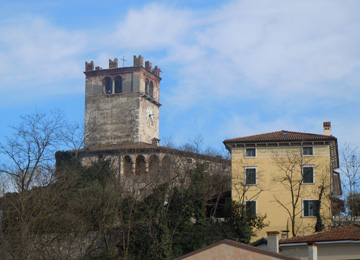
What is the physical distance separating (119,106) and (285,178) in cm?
3280

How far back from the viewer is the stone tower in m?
75.7

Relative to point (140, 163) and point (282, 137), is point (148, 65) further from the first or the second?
point (282, 137)

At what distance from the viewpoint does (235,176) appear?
161 feet

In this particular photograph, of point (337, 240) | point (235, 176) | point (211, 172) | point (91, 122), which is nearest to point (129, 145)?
point (91, 122)

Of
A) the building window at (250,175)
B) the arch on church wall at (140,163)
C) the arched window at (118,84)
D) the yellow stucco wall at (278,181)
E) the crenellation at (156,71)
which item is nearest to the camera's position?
the yellow stucco wall at (278,181)

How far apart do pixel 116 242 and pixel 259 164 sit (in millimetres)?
12024

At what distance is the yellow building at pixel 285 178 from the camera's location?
46969 mm

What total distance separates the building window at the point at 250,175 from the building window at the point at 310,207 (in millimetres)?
3895

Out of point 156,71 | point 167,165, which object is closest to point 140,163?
point 167,165

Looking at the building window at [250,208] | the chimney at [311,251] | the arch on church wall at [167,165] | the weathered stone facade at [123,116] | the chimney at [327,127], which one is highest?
the weathered stone facade at [123,116]

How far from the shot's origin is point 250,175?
161ft

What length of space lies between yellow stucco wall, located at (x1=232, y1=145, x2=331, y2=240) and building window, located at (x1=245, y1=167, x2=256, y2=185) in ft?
0.87

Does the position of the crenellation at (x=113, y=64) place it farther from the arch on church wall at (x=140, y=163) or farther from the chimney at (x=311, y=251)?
the chimney at (x=311, y=251)

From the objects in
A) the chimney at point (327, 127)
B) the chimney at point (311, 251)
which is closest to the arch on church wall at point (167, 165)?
the chimney at point (327, 127)
